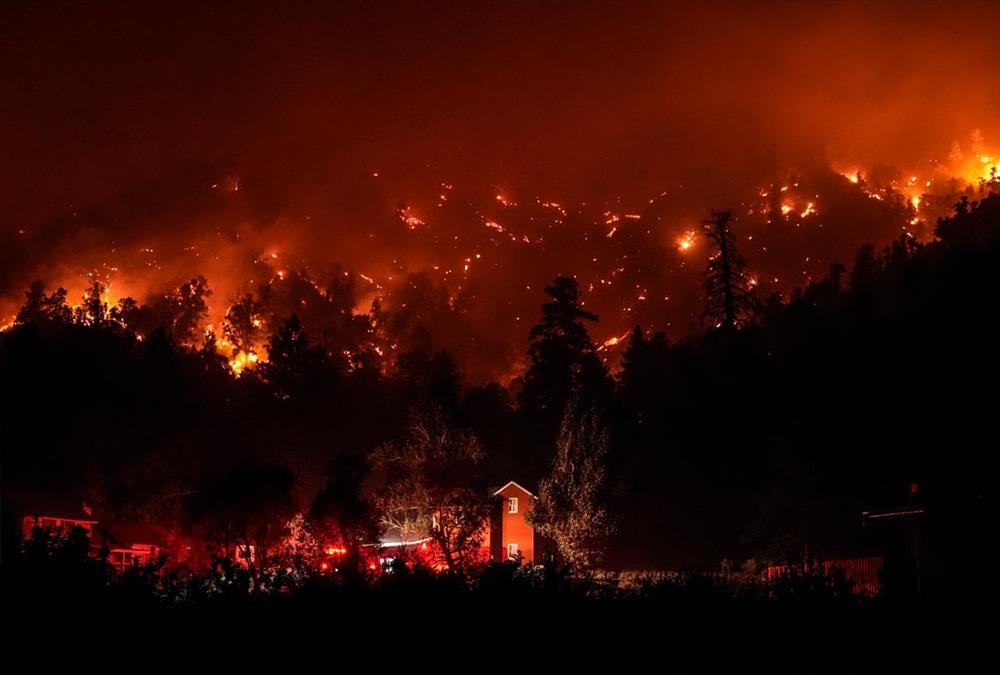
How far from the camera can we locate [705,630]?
273 inches

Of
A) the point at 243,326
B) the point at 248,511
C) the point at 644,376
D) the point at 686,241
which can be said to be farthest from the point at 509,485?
the point at 686,241

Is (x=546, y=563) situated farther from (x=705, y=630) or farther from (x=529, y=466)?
(x=529, y=466)

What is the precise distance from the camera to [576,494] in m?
37.1

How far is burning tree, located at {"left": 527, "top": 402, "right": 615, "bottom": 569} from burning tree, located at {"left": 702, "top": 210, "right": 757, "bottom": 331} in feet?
51.1

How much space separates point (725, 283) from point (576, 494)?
811 inches

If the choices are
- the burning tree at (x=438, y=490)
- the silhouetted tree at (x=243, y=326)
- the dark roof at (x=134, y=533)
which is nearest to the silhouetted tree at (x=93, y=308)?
the silhouetted tree at (x=243, y=326)

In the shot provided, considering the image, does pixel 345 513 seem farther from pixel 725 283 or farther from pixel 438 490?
pixel 725 283

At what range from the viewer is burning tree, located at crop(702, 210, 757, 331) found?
170 feet

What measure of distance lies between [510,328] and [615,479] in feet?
253

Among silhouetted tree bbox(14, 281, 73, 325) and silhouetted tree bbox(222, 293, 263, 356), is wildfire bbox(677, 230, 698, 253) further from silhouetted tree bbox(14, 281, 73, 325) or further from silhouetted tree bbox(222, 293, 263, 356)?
silhouetted tree bbox(14, 281, 73, 325)

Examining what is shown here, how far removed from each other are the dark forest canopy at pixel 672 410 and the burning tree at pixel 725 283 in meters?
1.62

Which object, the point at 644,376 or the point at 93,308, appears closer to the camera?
the point at 644,376

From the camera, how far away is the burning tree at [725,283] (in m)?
51.9

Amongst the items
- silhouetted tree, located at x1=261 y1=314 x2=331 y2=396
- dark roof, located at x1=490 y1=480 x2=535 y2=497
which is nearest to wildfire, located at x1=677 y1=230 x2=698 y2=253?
silhouetted tree, located at x1=261 y1=314 x2=331 y2=396
